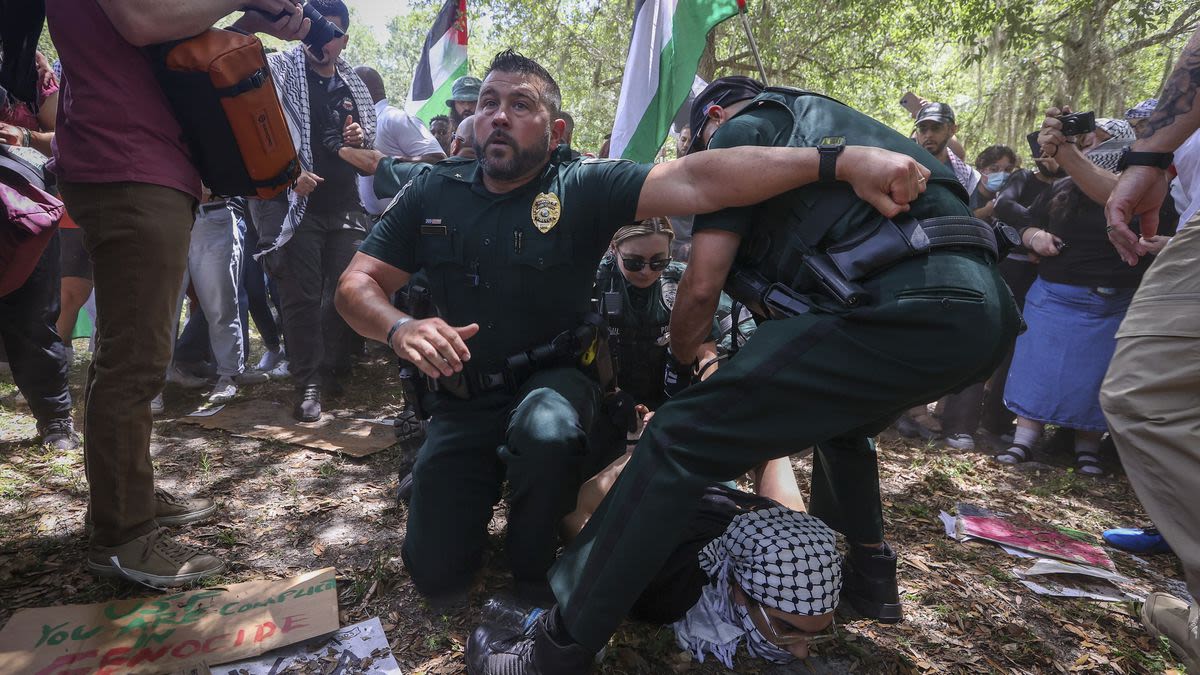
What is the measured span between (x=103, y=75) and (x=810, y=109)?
7.58 ft

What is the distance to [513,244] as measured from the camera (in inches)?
98.8

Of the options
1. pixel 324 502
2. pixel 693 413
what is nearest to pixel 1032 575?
pixel 693 413

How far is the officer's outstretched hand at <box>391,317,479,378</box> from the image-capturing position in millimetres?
1946

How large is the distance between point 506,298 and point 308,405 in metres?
2.39

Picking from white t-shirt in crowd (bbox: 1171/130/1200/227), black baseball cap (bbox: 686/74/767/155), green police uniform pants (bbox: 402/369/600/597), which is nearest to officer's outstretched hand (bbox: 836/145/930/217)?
black baseball cap (bbox: 686/74/767/155)

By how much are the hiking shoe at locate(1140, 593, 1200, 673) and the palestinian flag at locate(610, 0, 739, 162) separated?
3.57 meters

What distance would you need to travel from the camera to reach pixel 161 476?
3.29 m

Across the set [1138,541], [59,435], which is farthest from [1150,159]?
[59,435]

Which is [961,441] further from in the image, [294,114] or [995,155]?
[294,114]

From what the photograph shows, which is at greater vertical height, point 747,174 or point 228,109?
point 228,109

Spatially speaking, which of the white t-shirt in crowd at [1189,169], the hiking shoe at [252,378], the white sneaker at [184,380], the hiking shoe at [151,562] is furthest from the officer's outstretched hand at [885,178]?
the white sneaker at [184,380]

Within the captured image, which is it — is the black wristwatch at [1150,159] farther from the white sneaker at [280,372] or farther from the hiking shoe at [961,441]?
the white sneaker at [280,372]

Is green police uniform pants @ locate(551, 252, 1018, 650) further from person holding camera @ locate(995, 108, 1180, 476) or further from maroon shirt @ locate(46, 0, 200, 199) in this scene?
person holding camera @ locate(995, 108, 1180, 476)

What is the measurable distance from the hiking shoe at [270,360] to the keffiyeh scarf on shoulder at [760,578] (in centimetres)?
461
